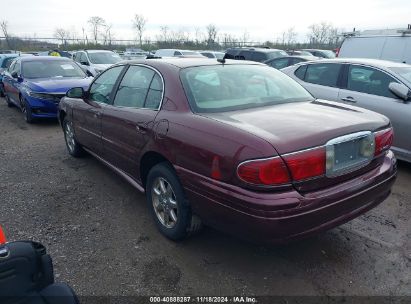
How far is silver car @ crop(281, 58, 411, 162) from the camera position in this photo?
4852mm

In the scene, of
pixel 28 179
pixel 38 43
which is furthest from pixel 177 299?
pixel 38 43

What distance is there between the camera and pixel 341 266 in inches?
116

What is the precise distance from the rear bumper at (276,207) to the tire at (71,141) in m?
3.25

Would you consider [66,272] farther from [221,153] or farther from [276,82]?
[276,82]

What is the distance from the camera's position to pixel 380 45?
846cm

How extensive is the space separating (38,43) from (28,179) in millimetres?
46222

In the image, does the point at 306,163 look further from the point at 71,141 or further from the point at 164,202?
the point at 71,141

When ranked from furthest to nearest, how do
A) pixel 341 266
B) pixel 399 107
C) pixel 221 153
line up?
1. pixel 399 107
2. pixel 341 266
3. pixel 221 153

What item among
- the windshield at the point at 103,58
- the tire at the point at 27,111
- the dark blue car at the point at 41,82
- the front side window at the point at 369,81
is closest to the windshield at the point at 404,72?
the front side window at the point at 369,81

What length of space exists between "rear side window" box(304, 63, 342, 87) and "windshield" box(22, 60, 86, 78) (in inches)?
230

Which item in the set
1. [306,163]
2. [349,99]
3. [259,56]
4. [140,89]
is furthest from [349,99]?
[259,56]

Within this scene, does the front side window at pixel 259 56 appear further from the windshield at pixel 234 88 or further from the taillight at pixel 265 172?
the taillight at pixel 265 172

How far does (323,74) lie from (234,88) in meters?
3.40

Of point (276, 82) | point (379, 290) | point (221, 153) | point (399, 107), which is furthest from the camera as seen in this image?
point (399, 107)
